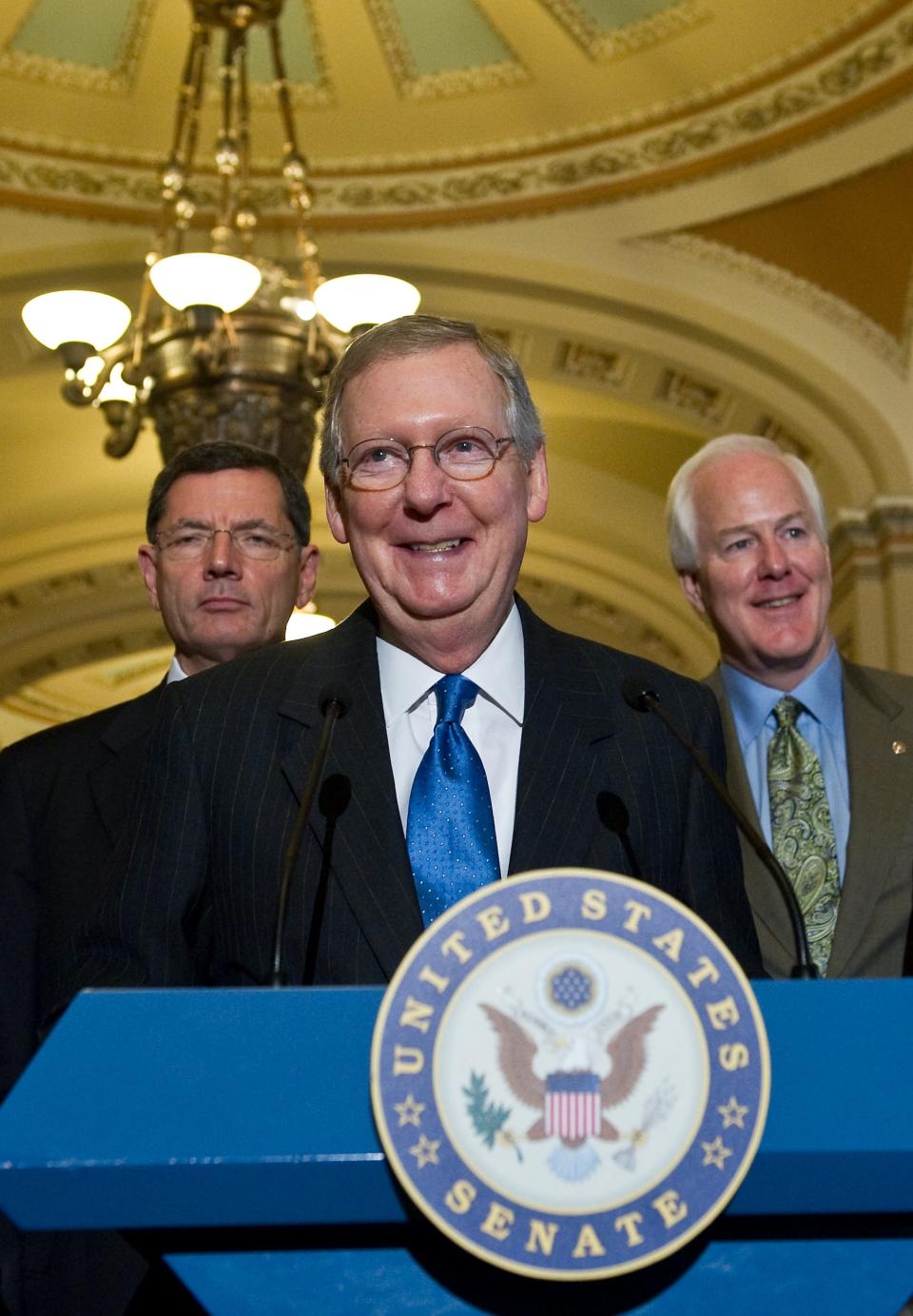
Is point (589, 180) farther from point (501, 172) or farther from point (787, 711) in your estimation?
point (787, 711)

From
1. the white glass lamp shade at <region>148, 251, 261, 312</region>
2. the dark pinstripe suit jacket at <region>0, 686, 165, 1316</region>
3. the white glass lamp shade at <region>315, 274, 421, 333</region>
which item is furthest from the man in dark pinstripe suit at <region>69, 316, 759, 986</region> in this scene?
the white glass lamp shade at <region>315, 274, 421, 333</region>

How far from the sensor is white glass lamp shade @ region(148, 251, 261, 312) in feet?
17.0

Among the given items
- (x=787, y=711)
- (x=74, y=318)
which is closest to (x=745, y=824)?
(x=787, y=711)

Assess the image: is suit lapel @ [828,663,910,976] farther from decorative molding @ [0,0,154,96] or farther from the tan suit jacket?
decorative molding @ [0,0,154,96]

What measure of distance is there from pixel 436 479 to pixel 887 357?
7.49 m

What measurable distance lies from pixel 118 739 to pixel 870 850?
1110 millimetres

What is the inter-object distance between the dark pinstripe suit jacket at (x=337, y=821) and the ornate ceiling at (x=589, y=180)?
7.18 metres

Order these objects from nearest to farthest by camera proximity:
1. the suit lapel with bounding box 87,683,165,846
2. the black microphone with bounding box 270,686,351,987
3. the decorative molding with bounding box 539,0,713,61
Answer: the black microphone with bounding box 270,686,351,987 → the suit lapel with bounding box 87,683,165,846 → the decorative molding with bounding box 539,0,713,61

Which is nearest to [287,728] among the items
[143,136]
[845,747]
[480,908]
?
[480,908]

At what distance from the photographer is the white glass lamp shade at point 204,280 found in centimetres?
519

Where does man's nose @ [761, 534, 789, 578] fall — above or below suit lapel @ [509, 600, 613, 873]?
above

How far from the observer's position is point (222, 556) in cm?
274

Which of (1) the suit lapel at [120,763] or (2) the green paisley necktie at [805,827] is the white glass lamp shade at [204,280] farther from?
(2) the green paisley necktie at [805,827]

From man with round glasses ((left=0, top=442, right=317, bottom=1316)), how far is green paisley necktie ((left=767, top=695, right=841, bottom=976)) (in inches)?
32.1
